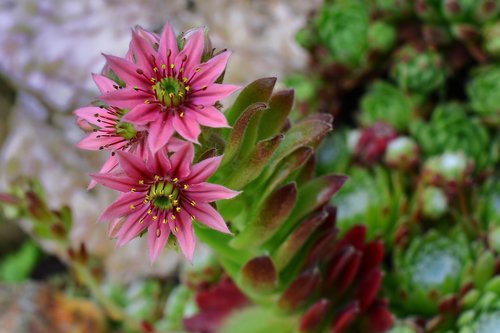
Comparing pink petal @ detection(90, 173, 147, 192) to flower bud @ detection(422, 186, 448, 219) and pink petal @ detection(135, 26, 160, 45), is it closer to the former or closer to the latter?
pink petal @ detection(135, 26, 160, 45)

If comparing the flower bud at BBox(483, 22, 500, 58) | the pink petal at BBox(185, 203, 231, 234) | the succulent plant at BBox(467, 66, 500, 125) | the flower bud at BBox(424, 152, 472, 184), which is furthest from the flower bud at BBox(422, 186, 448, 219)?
the pink petal at BBox(185, 203, 231, 234)

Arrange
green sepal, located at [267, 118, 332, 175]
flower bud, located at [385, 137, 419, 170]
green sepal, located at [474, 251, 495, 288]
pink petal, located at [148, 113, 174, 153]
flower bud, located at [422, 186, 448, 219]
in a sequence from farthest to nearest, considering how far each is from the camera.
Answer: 1. flower bud, located at [385, 137, 419, 170]
2. flower bud, located at [422, 186, 448, 219]
3. green sepal, located at [474, 251, 495, 288]
4. green sepal, located at [267, 118, 332, 175]
5. pink petal, located at [148, 113, 174, 153]

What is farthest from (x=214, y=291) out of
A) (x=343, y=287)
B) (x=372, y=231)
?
(x=372, y=231)

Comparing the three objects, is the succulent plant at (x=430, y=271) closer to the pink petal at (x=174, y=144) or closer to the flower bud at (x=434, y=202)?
the flower bud at (x=434, y=202)

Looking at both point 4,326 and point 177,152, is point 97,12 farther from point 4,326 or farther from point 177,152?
point 177,152

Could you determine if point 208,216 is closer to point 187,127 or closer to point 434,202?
point 187,127
